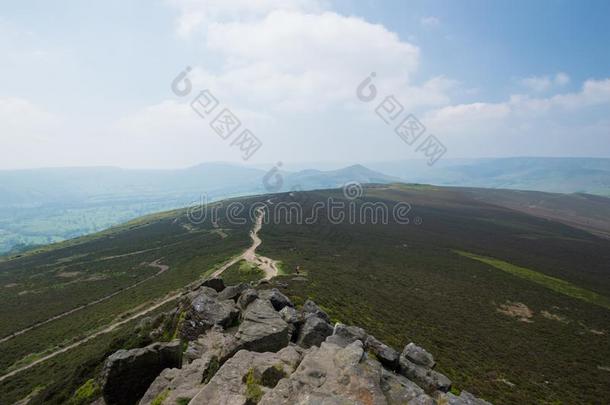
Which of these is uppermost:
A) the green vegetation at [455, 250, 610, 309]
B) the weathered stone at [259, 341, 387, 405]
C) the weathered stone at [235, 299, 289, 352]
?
the weathered stone at [259, 341, 387, 405]

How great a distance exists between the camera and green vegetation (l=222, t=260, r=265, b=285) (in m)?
46.4

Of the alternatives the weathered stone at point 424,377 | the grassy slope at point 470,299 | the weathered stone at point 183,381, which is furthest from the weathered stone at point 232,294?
the weathered stone at point 424,377

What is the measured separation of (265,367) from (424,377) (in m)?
8.23

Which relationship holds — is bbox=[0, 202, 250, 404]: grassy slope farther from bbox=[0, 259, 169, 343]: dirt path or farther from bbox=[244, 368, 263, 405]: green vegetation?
bbox=[244, 368, 263, 405]: green vegetation

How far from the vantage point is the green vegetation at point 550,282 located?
5625 cm

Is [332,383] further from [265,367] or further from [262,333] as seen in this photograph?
[262,333]

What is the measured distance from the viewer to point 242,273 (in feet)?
166

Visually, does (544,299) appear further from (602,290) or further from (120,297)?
(120,297)

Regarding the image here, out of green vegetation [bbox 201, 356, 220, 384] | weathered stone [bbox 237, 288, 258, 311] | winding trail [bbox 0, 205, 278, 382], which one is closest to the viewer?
green vegetation [bbox 201, 356, 220, 384]

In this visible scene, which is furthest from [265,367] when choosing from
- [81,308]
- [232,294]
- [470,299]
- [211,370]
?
[81,308]

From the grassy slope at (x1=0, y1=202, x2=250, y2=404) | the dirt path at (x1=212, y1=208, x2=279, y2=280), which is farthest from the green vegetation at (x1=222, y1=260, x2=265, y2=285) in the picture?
the grassy slope at (x1=0, y1=202, x2=250, y2=404)

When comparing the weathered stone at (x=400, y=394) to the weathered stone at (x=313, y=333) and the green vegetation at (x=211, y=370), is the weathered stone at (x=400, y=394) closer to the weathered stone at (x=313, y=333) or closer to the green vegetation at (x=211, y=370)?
the weathered stone at (x=313, y=333)

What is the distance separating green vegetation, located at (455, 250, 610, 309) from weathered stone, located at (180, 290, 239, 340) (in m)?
67.5

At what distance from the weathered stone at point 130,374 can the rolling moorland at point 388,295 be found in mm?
5446
